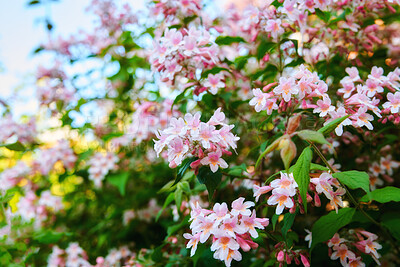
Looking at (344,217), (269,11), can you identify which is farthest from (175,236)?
(269,11)

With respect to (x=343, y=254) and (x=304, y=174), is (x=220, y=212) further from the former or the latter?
(x=343, y=254)

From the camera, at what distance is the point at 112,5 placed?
2.58m

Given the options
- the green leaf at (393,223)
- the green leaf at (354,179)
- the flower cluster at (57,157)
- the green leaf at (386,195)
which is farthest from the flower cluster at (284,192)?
the flower cluster at (57,157)

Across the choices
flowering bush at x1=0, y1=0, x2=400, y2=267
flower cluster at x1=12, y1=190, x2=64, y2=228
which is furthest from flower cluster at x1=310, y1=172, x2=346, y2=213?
flower cluster at x1=12, y1=190, x2=64, y2=228

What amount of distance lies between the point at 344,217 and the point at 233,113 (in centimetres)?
84

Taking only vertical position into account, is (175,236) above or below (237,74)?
below

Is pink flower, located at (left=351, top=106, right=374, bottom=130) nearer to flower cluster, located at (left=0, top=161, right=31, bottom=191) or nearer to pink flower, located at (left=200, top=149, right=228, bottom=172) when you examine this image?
pink flower, located at (left=200, top=149, right=228, bottom=172)

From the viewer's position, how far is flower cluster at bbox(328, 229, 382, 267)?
1151 mm

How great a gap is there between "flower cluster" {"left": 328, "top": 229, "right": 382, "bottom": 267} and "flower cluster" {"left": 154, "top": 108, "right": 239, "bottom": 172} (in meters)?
0.55

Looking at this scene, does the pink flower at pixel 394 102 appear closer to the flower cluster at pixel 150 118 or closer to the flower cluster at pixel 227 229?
the flower cluster at pixel 227 229

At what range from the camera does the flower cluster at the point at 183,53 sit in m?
1.41

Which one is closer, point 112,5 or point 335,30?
point 335,30

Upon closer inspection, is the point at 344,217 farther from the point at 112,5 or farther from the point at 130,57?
the point at 112,5

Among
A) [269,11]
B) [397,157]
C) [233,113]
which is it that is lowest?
[397,157]
